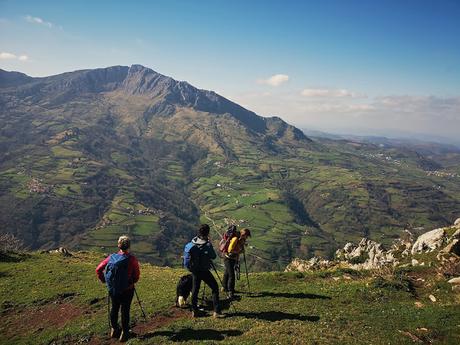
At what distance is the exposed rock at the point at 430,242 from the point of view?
33062 millimetres

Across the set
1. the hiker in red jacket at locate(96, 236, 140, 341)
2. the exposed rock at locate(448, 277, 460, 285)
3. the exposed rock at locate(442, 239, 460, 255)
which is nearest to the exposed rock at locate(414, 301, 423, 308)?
the exposed rock at locate(448, 277, 460, 285)

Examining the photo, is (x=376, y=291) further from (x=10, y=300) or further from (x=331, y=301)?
(x=10, y=300)

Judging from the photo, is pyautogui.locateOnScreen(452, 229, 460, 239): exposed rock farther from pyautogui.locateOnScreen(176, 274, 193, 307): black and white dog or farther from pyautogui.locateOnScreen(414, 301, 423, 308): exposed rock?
pyautogui.locateOnScreen(176, 274, 193, 307): black and white dog

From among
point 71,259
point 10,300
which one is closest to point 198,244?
point 10,300

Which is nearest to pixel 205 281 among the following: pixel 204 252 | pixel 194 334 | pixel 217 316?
pixel 204 252

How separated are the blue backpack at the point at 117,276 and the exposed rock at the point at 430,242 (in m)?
28.3

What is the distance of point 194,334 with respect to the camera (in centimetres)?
1753

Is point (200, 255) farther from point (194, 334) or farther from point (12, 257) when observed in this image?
point (12, 257)

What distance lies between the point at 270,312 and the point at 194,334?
4957mm

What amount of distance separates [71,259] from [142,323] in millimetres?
24271

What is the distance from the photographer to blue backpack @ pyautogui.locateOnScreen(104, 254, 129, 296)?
16281 millimetres

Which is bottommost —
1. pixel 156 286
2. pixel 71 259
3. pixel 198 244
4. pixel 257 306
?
pixel 71 259

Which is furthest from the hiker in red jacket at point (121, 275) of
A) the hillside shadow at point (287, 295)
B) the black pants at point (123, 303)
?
the hillside shadow at point (287, 295)

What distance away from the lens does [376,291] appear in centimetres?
2361
